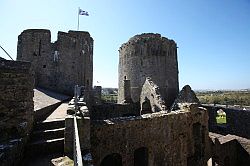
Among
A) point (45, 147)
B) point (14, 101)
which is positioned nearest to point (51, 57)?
point (14, 101)

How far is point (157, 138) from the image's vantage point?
8883 mm

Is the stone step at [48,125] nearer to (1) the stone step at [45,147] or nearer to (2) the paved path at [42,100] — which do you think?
(2) the paved path at [42,100]

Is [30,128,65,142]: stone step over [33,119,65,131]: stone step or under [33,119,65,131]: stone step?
under

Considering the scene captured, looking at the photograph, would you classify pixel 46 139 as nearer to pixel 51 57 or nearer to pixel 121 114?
pixel 121 114

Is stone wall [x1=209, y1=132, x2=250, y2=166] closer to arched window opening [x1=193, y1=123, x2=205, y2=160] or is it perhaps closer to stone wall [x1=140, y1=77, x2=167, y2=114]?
arched window opening [x1=193, y1=123, x2=205, y2=160]

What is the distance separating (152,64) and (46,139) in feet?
60.0

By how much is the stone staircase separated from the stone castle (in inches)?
1.5

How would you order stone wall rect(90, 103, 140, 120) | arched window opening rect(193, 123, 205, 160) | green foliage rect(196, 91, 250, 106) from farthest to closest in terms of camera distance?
green foliage rect(196, 91, 250, 106)
stone wall rect(90, 103, 140, 120)
arched window opening rect(193, 123, 205, 160)

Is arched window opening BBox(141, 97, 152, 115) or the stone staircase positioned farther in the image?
arched window opening BBox(141, 97, 152, 115)

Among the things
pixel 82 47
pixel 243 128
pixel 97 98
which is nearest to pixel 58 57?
pixel 82 47

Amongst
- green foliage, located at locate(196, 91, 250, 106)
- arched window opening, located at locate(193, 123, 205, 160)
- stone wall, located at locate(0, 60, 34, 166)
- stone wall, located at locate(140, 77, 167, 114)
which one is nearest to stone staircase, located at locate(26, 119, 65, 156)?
stone wall, located at locate(0, 60, 34, 166)

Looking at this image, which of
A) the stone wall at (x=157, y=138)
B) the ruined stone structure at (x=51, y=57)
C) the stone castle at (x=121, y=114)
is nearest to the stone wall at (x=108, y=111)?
the stone castle at (x=121, y=114)

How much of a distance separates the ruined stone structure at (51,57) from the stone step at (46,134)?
1340 centimetres

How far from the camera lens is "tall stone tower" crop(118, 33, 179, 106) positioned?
904 inches
